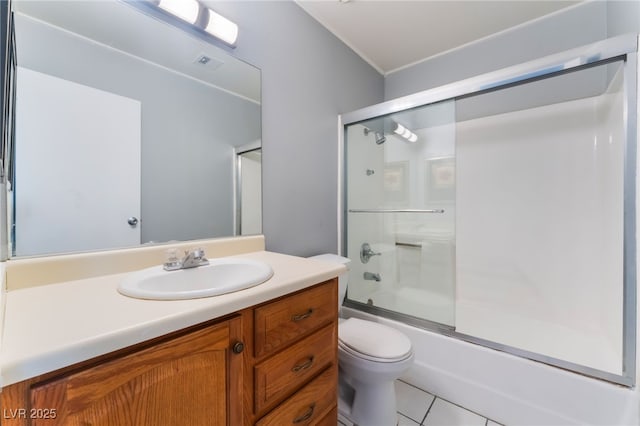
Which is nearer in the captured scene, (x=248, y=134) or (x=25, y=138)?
(x=25, y=138)

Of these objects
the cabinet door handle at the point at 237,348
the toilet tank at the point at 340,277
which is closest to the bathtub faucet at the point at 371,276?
the toilet tank at the point at 340,277

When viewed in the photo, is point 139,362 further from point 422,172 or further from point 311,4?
point 422,172

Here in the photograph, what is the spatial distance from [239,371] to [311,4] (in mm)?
1922

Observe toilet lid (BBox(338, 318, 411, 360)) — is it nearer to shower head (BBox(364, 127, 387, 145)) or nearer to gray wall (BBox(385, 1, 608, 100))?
shower head (BBox(364, 127, 387, 145))

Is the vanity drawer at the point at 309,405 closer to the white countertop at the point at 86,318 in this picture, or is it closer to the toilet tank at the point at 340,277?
the white countertop at the point at 86,318

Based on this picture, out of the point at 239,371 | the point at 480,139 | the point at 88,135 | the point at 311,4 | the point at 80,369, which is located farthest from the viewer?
the point at 480,139

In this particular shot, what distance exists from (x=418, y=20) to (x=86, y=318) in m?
2.21

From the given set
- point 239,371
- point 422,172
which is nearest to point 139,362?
point 239,371

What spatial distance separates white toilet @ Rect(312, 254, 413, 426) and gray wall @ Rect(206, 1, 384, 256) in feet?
2.02

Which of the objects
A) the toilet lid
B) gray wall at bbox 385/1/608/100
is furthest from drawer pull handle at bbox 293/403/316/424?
gray wall at bbox 385/1/608/100

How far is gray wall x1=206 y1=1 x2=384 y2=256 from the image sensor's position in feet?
4.64

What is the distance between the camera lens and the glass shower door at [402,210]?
76.1 inches

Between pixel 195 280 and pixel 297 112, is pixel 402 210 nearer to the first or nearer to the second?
pixel 297 112

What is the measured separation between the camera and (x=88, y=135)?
0.89 m
